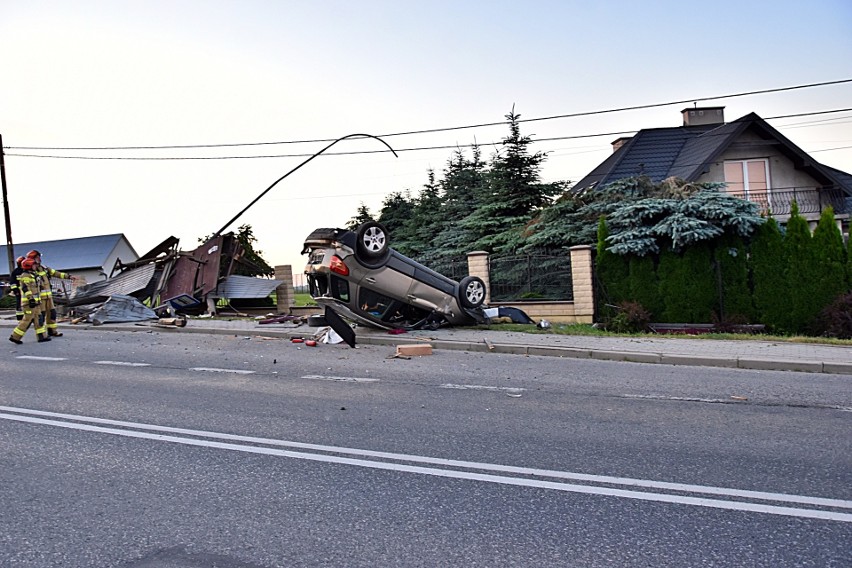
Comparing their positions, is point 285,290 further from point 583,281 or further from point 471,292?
point 583,281

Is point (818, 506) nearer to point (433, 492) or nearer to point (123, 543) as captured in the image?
point (433, 492)

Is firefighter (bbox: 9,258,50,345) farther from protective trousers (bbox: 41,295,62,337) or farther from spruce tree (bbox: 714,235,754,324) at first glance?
spruce tree (bbox: 714,235,754,324)

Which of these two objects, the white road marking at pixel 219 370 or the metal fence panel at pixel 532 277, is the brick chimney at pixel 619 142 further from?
the white road marking at pixel 219 370

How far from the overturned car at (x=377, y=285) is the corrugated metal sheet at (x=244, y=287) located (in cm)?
815

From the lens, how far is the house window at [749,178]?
25703 mm

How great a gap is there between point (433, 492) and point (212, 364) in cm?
686

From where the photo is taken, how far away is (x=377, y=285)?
525 inches

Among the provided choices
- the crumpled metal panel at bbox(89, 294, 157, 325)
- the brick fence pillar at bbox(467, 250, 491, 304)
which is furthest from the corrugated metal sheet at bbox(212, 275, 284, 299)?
the brick fence pillar at bbox(467, 250, 491, 304)

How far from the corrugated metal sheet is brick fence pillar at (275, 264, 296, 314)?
0.79m

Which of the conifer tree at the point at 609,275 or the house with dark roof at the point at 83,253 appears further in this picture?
the house with dark roof at the point at 83,253

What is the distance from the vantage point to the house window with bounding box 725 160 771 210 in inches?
1012

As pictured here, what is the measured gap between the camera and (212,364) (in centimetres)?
A: 1042

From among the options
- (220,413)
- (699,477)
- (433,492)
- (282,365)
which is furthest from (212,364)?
(699,477)

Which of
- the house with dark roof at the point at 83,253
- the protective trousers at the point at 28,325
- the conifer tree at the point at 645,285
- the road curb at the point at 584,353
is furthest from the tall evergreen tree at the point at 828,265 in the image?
the house with dark roof at the point at 83,253
